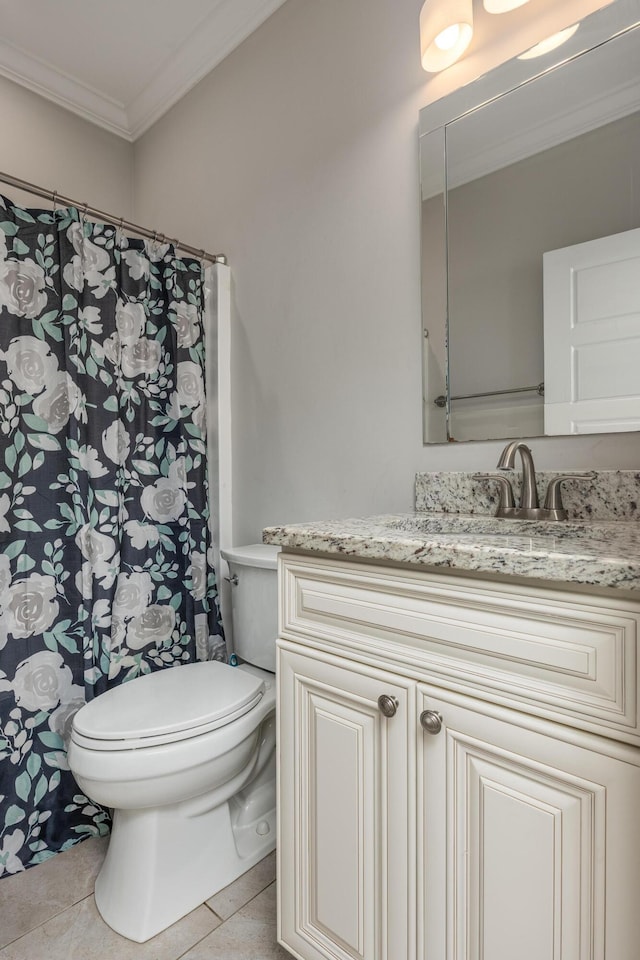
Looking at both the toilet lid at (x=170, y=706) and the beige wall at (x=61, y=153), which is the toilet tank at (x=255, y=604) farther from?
the beige wall at (x=61, y=153)

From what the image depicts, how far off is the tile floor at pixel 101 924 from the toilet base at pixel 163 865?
0.02m

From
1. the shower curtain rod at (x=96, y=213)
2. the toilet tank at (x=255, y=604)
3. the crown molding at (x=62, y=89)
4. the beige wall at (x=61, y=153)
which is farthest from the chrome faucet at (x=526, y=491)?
the crown molding at (x=62, y=89)

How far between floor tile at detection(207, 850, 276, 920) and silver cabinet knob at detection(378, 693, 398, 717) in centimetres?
82

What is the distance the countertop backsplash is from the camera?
1.05 meters

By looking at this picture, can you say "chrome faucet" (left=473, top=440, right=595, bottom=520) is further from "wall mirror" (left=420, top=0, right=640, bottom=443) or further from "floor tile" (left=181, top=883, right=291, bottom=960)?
"floor tile" (left=181, top=883, right=291, bottom=960)

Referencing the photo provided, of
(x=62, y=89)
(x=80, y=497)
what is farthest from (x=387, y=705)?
(x=62, y=89)

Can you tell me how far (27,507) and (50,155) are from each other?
5.34 ft

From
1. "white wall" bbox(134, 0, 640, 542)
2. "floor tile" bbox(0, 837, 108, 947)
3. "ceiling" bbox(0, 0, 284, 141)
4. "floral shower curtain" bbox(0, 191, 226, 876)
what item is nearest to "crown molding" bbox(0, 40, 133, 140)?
"ceiling" bbox(0, 0, 284, 141)

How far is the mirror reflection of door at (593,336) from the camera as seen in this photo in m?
1.06

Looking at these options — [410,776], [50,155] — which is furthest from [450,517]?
[50,155]

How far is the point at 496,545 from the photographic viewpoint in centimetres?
74

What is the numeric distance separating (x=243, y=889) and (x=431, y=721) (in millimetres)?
926

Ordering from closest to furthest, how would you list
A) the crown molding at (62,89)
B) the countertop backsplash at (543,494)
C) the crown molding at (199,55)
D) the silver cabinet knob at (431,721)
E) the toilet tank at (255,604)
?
the silver cabinet knob at (431,721), the countertop backsplash at (543,494), the toilet tank at (255,604), the crown molding at (199,55), the crown molding at (62,89)

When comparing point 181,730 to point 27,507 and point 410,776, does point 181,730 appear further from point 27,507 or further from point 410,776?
point 27,507
